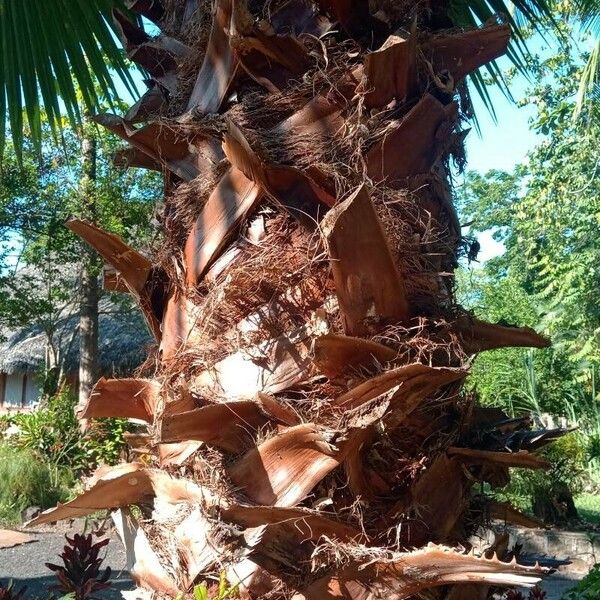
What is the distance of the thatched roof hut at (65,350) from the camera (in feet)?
57.1

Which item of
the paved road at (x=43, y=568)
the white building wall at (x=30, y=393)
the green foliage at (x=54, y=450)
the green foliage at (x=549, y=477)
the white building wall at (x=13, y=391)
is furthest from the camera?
the white building wall at (x=13, y=391)

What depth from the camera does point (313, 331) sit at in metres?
1.71

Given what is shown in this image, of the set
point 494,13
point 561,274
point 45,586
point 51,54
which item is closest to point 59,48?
point 51,54

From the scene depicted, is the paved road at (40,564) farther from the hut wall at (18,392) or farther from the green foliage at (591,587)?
the hut wall at (18,392)

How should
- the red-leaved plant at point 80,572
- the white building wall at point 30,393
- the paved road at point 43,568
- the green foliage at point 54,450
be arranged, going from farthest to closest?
the white building wall at point 30,393 < the green foliage at point 54,450 < the paved road at point 43,568 < the red-leaved plant at point 80,572

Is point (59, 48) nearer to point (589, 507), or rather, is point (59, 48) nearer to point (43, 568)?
point (43, 568)

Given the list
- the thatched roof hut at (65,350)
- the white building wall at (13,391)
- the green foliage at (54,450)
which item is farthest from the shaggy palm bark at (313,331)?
the white building wall at (13,391)

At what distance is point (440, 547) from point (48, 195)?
41.4ft

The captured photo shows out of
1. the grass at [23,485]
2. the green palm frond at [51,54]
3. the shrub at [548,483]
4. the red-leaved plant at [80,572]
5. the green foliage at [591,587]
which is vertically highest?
the green palm frond at [51,54]

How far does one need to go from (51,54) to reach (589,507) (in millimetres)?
10177

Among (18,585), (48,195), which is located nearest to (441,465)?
(18,585)

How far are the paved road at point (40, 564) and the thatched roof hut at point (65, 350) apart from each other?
7.89 meters

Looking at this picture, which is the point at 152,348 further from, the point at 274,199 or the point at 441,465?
the point at 441,465

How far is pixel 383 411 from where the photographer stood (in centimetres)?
155
